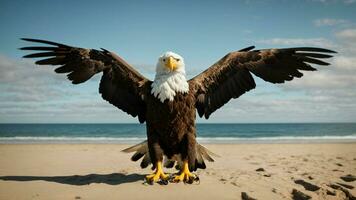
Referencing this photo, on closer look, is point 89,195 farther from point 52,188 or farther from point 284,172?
point 284,172

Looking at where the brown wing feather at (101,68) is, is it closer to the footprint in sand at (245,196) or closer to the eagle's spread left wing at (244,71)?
the eagle's spread left wing at (244,71)

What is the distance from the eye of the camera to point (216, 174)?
6164 millimetres

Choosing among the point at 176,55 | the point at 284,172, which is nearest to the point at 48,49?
the point at 176,55

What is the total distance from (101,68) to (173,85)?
4.33 ft

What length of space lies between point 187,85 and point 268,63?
167 cm

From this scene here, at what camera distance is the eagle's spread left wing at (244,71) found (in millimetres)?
6027

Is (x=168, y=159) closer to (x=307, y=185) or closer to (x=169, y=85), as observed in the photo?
(x=169, y=85)

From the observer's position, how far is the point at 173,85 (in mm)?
5375

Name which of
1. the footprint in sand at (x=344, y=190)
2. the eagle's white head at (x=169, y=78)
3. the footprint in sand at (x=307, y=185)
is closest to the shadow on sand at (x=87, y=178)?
the eagle's white head at (x=169, y=78)

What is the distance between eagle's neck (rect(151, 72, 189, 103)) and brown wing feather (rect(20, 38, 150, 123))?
394mm

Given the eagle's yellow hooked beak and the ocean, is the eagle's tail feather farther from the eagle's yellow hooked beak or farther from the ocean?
the ocean

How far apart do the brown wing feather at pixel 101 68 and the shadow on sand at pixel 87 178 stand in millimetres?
1163

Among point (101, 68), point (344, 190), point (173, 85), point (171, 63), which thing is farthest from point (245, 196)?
point (101, 68)

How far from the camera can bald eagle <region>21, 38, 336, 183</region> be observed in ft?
17.7
